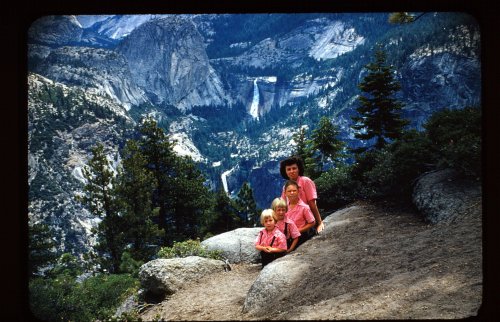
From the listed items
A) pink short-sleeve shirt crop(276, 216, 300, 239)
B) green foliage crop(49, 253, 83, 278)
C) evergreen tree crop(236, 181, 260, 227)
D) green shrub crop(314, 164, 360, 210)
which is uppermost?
green shrub crop(314, 164, 360, 210)

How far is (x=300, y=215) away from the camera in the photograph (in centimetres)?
811

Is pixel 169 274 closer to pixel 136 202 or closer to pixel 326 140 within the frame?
pixel 136 202

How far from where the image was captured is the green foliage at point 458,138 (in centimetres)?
800

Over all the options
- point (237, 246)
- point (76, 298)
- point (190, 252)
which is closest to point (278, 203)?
point (237, 246)

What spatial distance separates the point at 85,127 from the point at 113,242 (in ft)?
516

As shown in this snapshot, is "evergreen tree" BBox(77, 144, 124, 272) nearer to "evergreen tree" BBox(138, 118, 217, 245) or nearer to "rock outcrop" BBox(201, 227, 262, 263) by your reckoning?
"evergreen tree" BBox(138, 118, 217, 245)

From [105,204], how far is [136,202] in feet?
6.74

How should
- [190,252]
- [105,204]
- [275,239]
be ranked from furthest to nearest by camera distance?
[105,204]
[190,252]
[275,239]

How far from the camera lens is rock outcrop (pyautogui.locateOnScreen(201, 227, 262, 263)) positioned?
1053cm

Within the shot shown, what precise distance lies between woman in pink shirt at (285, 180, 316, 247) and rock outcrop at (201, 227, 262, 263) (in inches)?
107

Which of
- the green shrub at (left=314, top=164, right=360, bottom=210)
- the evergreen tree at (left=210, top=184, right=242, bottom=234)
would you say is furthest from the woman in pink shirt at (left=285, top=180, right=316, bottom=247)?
the evergreen tree at (left=210, top=184, right=242, bottom=234)

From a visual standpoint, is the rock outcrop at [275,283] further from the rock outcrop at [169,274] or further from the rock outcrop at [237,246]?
the rock outcrop at [237,246]

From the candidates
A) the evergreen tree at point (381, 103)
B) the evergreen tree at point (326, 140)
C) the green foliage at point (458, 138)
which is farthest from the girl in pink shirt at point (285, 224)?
the evergreen tree at point (326, 140)

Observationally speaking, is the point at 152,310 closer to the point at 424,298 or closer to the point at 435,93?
the point at 424,298
